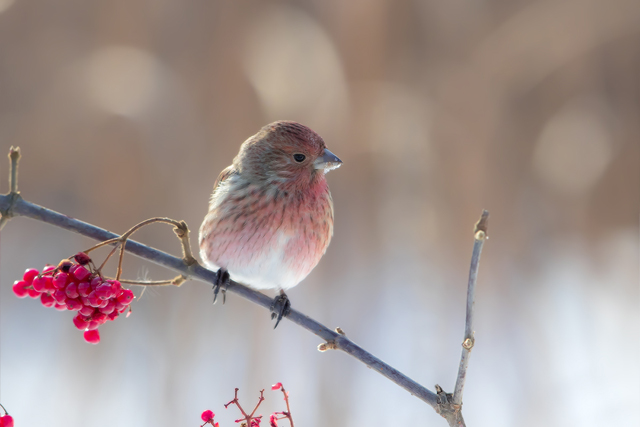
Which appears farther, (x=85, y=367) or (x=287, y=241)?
(x=85, y=367)

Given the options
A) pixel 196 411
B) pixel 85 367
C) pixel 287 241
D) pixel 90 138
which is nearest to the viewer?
pixel 287 241

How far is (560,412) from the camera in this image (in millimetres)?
1759

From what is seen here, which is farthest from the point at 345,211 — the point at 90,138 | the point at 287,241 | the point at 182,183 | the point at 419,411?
the point at 287,241

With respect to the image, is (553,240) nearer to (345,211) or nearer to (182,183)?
(345,211)

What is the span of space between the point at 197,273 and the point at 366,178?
5.29 feet

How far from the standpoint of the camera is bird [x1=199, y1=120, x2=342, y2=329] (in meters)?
0.91

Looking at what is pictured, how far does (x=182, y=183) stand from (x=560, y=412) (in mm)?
1635

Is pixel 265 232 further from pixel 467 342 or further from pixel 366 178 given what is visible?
pixel 366 178

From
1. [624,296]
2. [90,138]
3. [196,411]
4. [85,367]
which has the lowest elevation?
[196,411]

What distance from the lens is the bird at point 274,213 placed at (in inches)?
35.8

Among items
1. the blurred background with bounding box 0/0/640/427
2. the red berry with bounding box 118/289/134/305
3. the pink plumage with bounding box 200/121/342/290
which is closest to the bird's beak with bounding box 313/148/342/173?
the pink plumage with bounding box 200/121/342/290

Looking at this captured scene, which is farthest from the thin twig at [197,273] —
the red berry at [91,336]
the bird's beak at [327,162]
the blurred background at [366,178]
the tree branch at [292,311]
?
the blurred background at [366,178]

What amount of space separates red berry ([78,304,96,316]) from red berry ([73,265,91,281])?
32 millimetres

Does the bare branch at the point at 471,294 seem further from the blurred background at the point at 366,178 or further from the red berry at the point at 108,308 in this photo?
the blurred background at the point at 366,178
